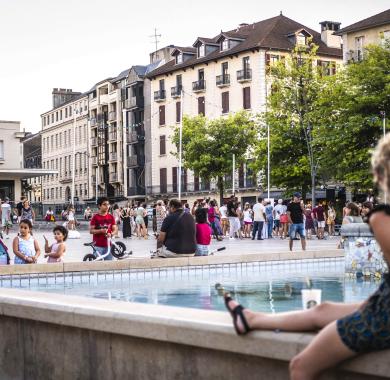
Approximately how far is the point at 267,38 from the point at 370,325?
233 feet


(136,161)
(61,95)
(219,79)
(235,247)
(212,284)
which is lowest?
(235,247)

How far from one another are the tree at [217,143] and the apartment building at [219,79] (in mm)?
A: 3116

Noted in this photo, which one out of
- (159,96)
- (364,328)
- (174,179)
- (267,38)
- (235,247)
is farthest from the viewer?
(159,96)

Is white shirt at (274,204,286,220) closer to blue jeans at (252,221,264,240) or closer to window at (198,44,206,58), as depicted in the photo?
blue jeans at (252,221,264,240)

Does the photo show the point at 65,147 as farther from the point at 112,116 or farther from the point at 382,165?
the point at 382,165

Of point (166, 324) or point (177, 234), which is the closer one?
point (166, 324)

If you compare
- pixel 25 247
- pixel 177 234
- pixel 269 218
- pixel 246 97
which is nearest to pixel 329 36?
pixel 246 97

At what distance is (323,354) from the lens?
4391 mm

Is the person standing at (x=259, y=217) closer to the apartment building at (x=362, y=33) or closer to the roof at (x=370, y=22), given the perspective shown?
the apartment building at (x=362, y=33)

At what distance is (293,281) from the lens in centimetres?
1375

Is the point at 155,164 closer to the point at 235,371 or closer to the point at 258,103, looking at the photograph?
the point at 258,103

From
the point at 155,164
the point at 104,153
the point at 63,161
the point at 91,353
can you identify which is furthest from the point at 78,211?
the point at 91,353

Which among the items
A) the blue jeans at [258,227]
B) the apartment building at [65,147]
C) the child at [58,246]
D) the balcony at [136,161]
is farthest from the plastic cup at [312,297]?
the apartment building at [65,147]

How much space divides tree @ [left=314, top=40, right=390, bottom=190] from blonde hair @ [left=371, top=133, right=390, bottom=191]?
1699 inches
